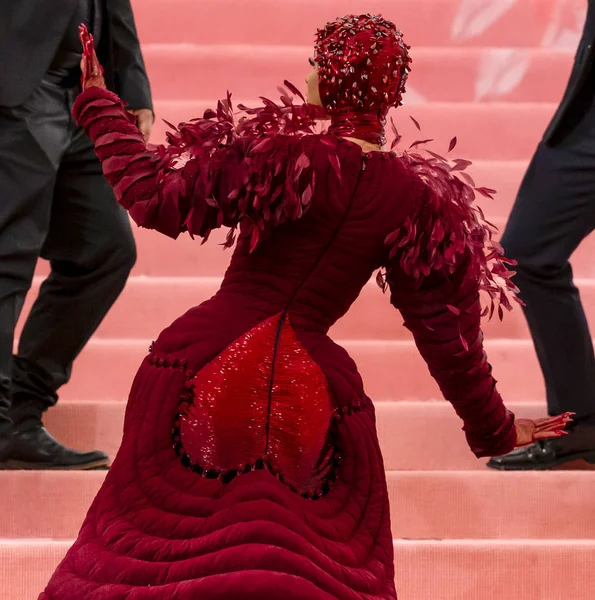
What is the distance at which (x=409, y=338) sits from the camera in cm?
298

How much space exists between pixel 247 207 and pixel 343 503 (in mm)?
376

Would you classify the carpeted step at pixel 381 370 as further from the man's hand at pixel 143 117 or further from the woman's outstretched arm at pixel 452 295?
the woman's outstretched arm at pixel 452 295

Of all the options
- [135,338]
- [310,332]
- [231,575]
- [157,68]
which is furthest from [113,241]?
[157,68]

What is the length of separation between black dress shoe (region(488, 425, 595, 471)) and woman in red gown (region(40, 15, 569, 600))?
933mm

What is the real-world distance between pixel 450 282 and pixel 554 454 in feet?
3.33

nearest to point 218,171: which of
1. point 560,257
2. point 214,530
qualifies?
point 214,530

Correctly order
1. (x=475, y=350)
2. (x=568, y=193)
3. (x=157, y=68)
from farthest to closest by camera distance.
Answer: (x=157, y=68)
(x=568, y=193)
(x=475, y=350)

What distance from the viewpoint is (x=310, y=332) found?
1281 millimetres

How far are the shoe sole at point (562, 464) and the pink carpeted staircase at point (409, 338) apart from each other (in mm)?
89

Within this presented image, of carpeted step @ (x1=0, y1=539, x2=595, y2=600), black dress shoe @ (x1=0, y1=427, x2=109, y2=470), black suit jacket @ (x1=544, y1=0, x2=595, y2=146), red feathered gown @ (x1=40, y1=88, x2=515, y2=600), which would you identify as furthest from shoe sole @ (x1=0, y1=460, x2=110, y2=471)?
black suit jacket @ (x1=544, y1=0, x2=595, y2=146)

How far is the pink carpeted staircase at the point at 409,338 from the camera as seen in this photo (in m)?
1.74

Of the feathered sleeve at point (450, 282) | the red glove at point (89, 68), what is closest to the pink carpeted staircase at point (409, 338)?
the feathered sleeve at point (450, 282)

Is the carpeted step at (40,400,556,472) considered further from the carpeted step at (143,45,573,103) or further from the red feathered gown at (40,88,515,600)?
the carpeted step at (143,45,573,103)

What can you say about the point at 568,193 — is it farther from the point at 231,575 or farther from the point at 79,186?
the point at 231,575
